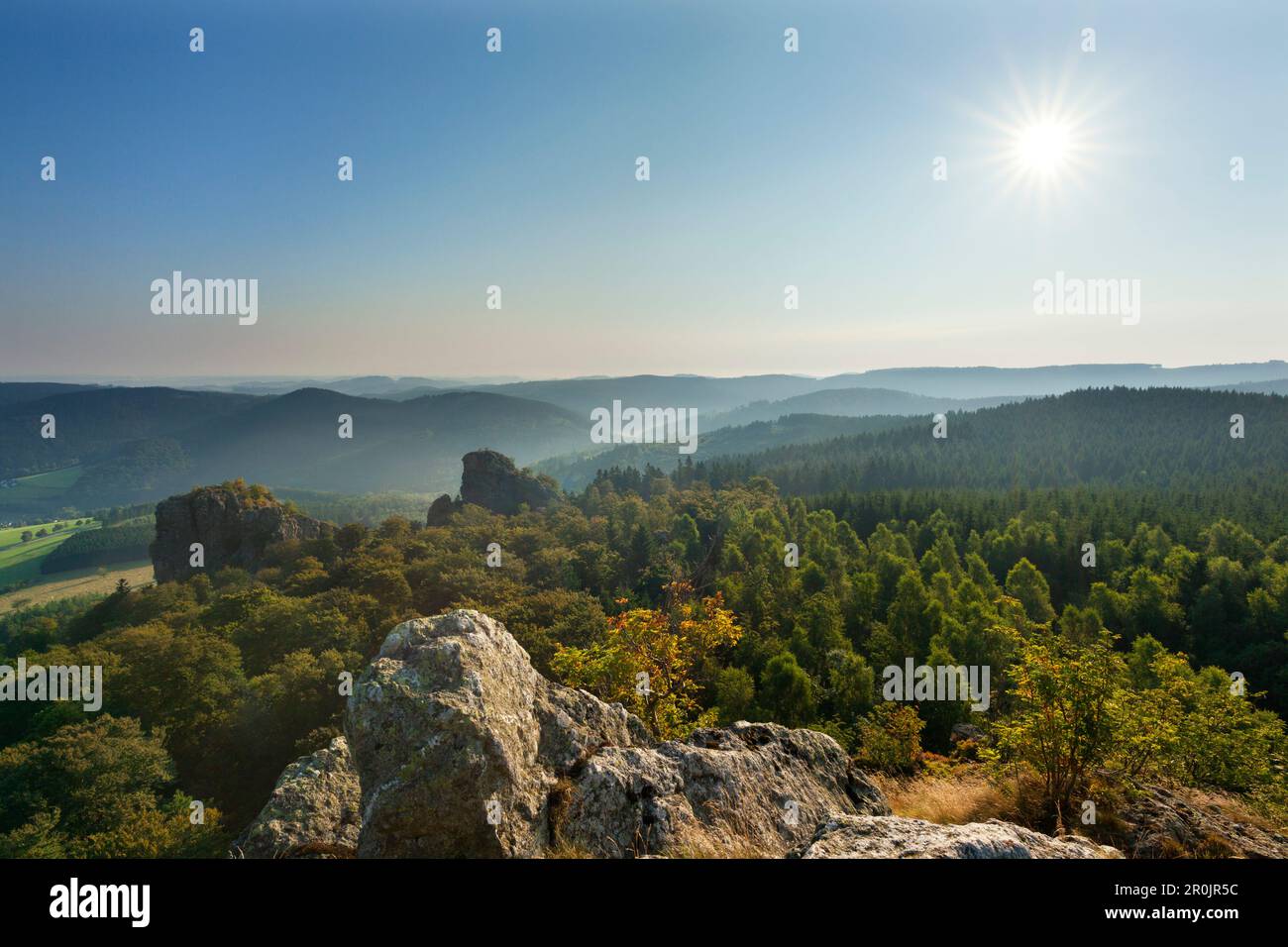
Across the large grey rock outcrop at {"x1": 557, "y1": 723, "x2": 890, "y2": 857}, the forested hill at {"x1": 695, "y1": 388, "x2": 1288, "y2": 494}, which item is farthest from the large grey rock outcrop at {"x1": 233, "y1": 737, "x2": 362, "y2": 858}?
the forested hill at {"x1": 695, "y1": 388, "x2": 1288, "y2": 494}

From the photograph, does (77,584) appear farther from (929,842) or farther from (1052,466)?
(1052,466)

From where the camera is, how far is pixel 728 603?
50125 mm

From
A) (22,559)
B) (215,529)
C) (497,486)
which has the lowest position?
(22,559)

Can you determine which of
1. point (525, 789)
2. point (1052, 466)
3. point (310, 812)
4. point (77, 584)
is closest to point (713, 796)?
point (525, 789)

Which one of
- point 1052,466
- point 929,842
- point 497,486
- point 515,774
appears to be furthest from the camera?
point 1052,466

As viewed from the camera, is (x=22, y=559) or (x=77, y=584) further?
(x=22, y=559)

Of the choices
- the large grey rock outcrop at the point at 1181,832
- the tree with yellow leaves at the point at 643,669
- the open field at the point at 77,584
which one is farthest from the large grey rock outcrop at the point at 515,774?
the open field at the point at 77,584

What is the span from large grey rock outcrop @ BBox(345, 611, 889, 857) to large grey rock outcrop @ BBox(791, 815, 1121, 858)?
2.08m

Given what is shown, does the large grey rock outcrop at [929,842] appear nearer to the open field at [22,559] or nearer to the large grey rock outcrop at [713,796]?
the large grey rock outcrop at [713,796]

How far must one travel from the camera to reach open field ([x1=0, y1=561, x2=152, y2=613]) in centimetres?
13475

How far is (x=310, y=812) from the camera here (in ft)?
38.7

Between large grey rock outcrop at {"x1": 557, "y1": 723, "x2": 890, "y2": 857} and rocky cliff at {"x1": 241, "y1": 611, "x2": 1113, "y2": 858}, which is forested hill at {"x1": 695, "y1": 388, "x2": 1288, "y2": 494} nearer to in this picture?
large grey rock outcrop at {"x1": 557, "y1": 723, "x2": 890, "y2": 857}

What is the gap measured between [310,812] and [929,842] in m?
12.5
